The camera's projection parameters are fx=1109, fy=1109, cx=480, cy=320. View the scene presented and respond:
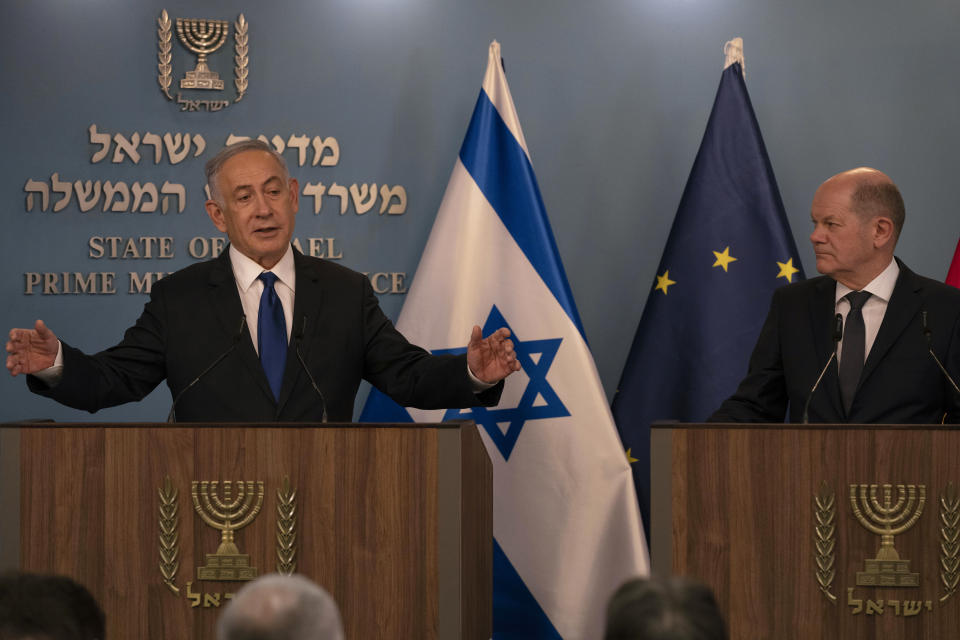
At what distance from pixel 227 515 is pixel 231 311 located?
0.88 meters

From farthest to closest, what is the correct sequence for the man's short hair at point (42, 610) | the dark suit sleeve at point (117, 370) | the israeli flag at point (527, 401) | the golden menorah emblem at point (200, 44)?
the golden menorah emblem at point (200, 44)
the israeli flag at point (527, 401)
the dark suit sleeve at point (117, 370)
the man's short hair at point (42, 610)

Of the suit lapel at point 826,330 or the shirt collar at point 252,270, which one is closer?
the suit lapel at point 826,330

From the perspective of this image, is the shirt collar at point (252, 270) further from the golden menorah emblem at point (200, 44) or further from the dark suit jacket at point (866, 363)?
the golden menorah emblem at point (200, 44)

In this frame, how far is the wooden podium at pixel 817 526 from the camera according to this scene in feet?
7.67

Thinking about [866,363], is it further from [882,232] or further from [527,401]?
[527,401]

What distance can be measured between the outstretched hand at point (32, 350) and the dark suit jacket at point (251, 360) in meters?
0.07

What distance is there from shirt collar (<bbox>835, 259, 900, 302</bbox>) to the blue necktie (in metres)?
1.58

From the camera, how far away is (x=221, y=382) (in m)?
2.98

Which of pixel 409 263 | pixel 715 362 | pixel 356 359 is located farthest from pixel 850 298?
pixel 409 263

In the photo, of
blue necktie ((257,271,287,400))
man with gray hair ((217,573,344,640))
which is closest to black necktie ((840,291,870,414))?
blue necktie ((257,271,287,400))

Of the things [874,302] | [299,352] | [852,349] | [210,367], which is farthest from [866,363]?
[210,367]

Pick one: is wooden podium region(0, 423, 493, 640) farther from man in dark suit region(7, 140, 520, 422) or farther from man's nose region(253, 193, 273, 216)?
man's nose region(253, 193, 273, 216)

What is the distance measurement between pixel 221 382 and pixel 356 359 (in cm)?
41

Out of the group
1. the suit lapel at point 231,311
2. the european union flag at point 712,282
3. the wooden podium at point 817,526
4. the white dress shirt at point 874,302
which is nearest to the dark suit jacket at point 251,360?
the suit lapel at point 231,311
